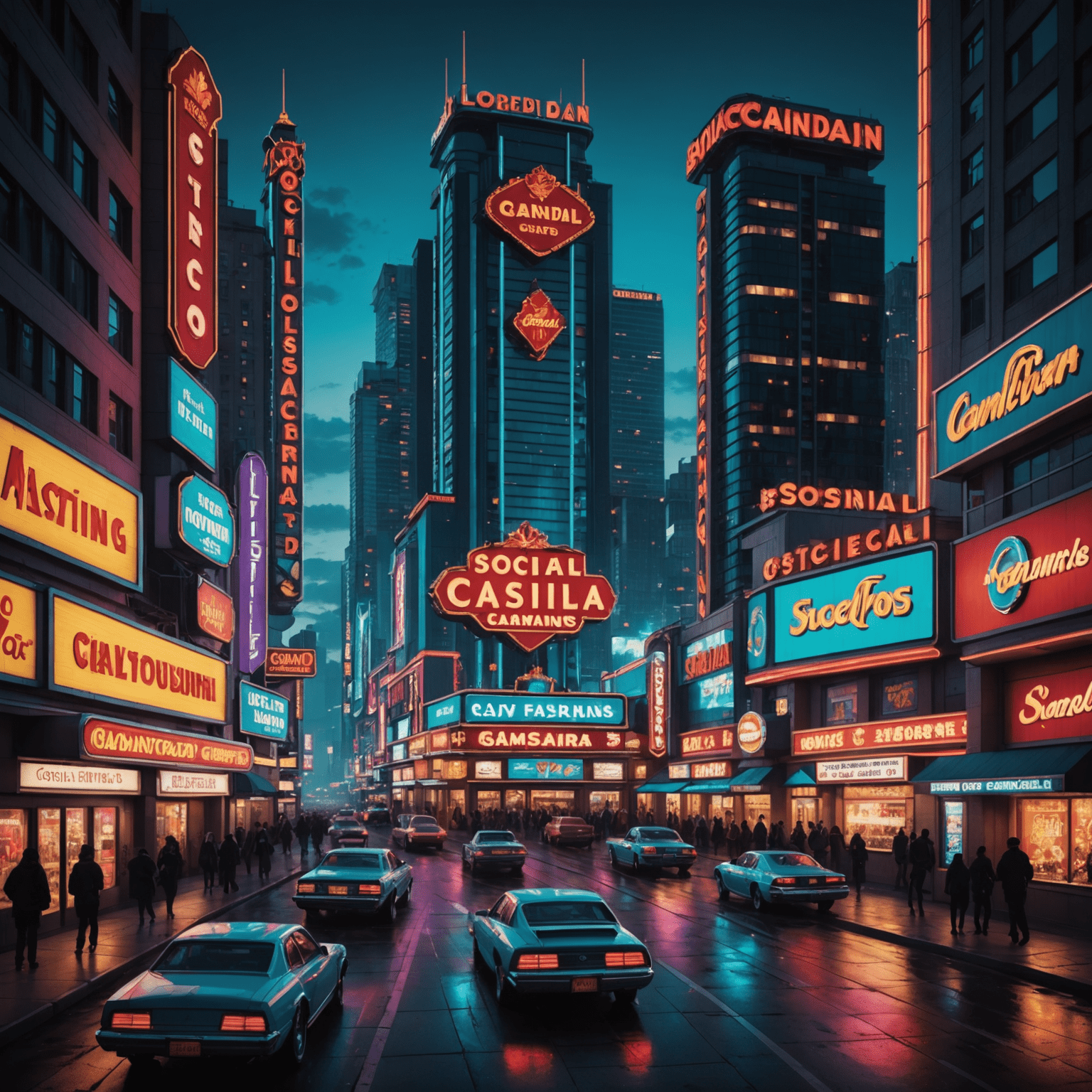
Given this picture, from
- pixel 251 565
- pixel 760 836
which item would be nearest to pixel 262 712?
pixel 251 565

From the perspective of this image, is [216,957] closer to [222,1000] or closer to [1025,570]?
[222,1000]

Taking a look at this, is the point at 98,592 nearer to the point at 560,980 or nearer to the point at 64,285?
the point at 64,285

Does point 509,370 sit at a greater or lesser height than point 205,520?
greater

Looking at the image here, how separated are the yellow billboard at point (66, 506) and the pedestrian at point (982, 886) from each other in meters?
19.0

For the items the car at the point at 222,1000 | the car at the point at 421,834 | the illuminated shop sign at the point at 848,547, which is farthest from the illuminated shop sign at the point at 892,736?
the car at the point at 222,1000

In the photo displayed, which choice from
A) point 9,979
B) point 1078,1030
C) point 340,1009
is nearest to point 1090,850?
point 1078,1030

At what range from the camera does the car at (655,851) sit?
36.2 meters

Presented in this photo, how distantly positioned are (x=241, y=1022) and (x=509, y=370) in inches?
7184

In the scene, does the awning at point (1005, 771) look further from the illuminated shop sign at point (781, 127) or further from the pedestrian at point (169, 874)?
the illuminated shop sign at point (781, 127)

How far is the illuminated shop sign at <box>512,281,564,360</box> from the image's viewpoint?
83.2 m

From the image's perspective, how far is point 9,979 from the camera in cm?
1634

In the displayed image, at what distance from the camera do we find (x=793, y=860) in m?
26.5

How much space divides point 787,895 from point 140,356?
71.4 ft

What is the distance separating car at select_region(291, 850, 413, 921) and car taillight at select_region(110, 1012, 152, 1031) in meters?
12.4
